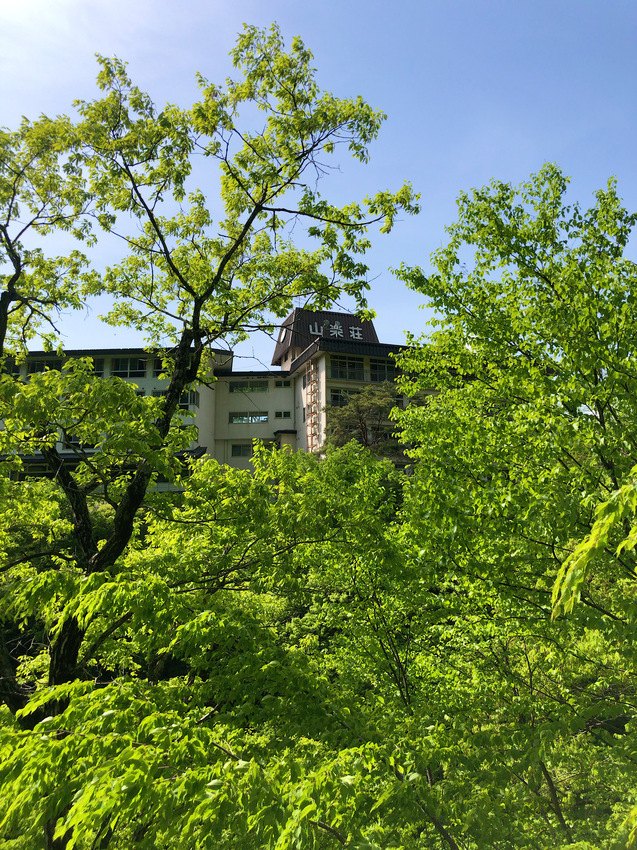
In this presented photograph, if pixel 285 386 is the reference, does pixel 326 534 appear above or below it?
below

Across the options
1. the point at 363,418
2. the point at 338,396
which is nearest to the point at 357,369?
the point at 338,396

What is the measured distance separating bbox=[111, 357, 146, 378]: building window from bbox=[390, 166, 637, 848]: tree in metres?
35.9

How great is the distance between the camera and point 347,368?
43.7 metres

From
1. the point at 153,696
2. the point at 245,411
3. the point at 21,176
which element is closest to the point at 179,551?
the point at 153,696

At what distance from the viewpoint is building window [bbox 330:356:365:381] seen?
43.2m

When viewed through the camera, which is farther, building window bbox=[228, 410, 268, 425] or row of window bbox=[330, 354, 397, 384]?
building window bbox=[228, 410, 268, 425]

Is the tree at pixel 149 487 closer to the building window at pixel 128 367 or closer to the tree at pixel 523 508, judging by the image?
the tree at pixel 523 508

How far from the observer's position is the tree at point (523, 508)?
20.0 feet

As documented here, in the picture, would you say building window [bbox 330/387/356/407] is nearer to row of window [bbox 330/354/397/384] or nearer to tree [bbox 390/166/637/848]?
row of window [bbox 330/354/397/384]

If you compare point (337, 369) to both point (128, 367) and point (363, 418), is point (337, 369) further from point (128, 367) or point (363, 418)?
point (128, 367)

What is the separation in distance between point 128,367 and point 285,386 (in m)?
14.0

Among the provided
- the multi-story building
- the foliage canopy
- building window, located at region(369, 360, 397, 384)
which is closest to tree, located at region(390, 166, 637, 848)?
the foliage canopy

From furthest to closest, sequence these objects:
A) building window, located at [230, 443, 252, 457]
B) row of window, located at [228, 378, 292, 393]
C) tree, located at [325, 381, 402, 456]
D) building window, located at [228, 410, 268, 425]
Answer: building window, located at [230, 443, 252, 457]
building window, located at [228, 410, 268, 425]
row of window, located at [228, 378, 292, 393]
tree, located at [325, 381, 402, 456]

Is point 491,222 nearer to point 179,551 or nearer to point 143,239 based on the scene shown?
point 143,239
